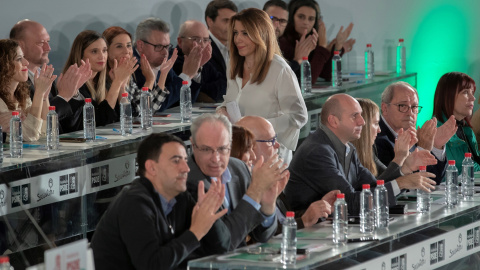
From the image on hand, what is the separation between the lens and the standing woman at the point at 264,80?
223 inches

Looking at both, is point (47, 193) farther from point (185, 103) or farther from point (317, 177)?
point (185, 103)

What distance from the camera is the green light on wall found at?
971cm

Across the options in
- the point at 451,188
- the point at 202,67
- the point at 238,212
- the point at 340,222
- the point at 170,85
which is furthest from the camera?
the point at 202,67

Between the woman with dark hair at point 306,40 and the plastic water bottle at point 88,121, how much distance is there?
214 cm

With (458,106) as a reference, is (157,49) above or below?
above

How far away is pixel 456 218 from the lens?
479cm

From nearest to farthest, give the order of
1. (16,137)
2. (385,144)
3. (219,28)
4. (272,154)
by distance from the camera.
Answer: (272,154) < (16,137) < (385,144) < (219,28)

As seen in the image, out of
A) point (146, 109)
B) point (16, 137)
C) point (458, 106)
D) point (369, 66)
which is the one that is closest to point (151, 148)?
point (16, 137)

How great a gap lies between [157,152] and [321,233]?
3.05ft

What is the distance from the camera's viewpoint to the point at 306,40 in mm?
7496

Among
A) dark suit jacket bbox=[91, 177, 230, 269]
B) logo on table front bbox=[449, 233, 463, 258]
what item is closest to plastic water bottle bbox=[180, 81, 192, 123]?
logo on table front bbox=[449, 233, 463, 258]

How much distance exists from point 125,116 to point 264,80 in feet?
2.85

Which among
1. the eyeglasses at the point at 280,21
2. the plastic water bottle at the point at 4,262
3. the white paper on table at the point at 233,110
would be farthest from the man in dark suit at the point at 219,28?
the plastic water bottle at the point at 4,262

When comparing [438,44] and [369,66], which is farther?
[438,44]
